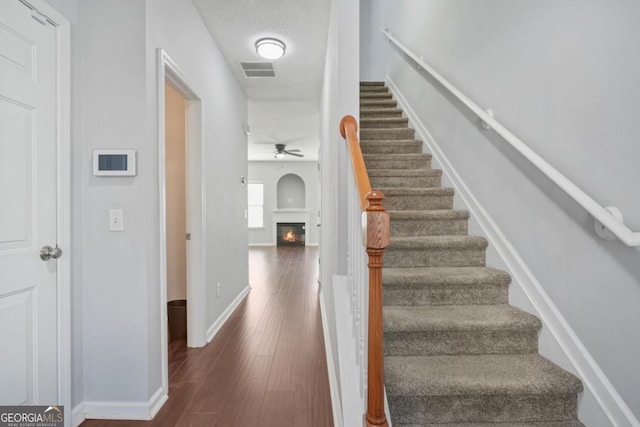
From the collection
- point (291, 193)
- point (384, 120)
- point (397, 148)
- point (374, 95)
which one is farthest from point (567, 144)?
point (291, 193)

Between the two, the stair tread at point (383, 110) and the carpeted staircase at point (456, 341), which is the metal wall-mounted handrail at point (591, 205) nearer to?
the carpeted staircase at point (456, 341)

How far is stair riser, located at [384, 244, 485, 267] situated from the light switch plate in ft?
5.37

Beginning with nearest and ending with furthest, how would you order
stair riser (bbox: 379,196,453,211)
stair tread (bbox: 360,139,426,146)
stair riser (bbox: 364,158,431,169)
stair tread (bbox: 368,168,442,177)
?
1. stair riser (bbox: 379,196,453,211)
2. stair tread (bbox: 368,168,442,177)
3. stair riser (bbox: 364,158,431,169)
4. stair tread (bbox: 360,139,426,146)

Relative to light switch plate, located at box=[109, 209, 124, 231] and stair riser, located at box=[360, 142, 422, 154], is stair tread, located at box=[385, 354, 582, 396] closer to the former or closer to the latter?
light switch plate, located at box=[109, 209, 124, 231]

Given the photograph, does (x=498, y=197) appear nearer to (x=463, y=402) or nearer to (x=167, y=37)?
(x=463, y=402)

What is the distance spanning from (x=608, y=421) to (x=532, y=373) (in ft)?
0.88

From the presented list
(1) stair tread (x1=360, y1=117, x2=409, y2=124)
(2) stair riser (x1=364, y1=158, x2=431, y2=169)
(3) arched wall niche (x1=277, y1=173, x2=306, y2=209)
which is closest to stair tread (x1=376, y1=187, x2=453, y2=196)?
(2) stair riser (x1=364, y1=158, x2=431, y2=169)

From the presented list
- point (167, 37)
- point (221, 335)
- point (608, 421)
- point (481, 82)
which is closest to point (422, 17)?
point (481, 82)

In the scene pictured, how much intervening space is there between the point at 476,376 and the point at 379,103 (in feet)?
10.8

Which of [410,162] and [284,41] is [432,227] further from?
[284,41]

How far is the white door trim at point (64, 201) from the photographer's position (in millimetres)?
1618

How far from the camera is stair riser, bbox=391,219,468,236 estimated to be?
2182 millimetres

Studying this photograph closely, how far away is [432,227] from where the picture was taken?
2.22 m

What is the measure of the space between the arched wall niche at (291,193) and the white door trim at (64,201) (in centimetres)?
880
